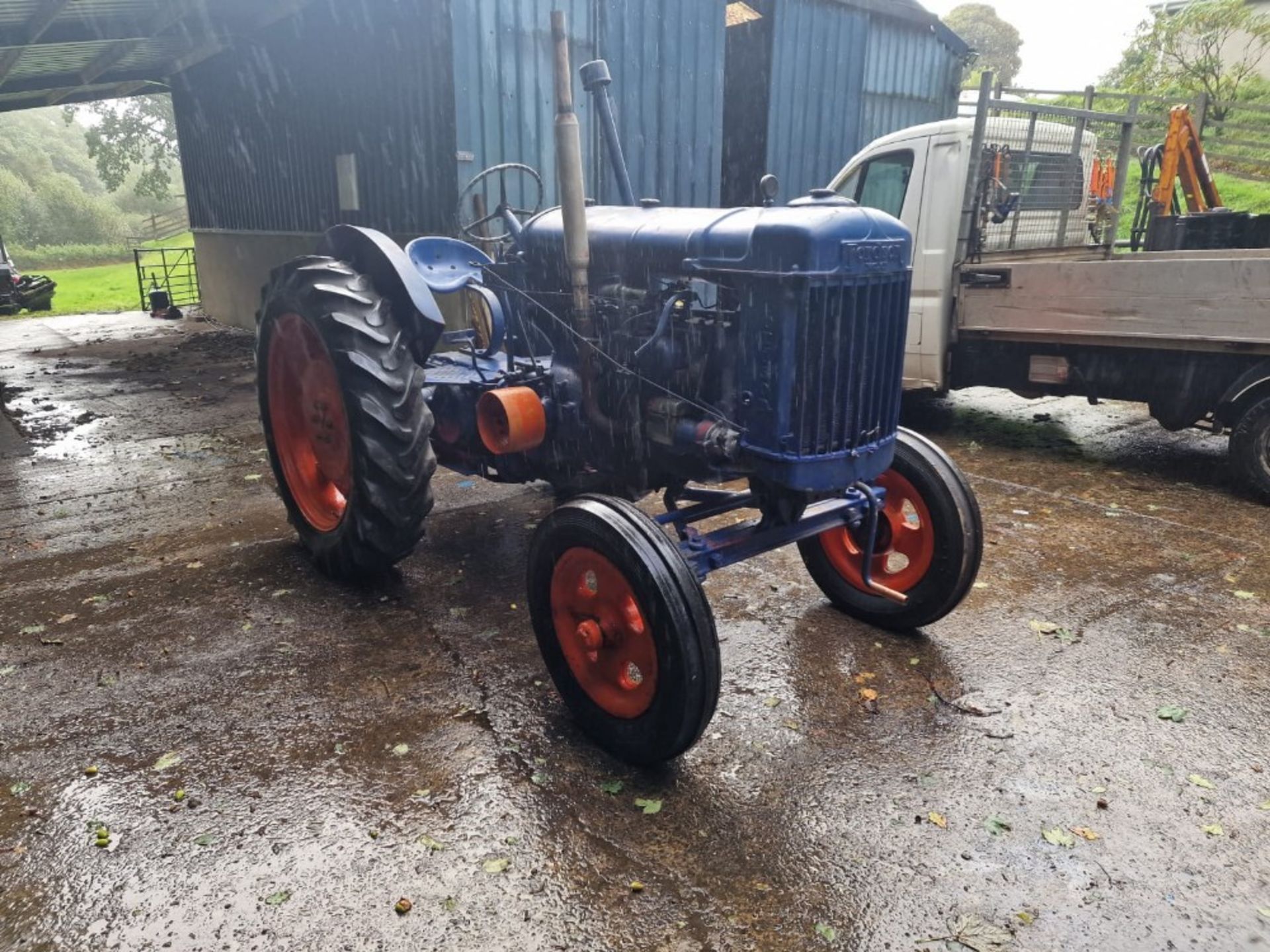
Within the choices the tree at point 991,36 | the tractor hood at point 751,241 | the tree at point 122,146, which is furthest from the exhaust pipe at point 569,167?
the tree at point 991,36

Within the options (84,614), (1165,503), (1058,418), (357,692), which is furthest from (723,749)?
(1058,418)

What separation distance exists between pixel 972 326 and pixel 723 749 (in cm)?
427

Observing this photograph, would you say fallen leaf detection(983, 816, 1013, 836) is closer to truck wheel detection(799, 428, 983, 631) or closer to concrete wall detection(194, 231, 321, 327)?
truck wheel detection(799, 428, 983, 631)

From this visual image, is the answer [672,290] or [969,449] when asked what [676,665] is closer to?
[672,290]

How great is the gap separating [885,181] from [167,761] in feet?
20.2

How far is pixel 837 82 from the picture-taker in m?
10.6

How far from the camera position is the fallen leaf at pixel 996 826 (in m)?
2.33

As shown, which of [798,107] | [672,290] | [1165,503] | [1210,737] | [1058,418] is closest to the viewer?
[1210,737]

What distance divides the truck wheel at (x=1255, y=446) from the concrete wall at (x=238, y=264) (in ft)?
31.7

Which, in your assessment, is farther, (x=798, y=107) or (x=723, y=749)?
(x=798, y=107)

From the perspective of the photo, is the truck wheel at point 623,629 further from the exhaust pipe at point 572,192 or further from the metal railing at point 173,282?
the metal railing at point 173,282

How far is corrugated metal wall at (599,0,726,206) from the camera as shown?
858 centimetres

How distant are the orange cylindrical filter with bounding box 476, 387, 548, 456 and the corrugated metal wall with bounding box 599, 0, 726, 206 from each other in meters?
5.69

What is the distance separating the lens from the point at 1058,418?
718cm
